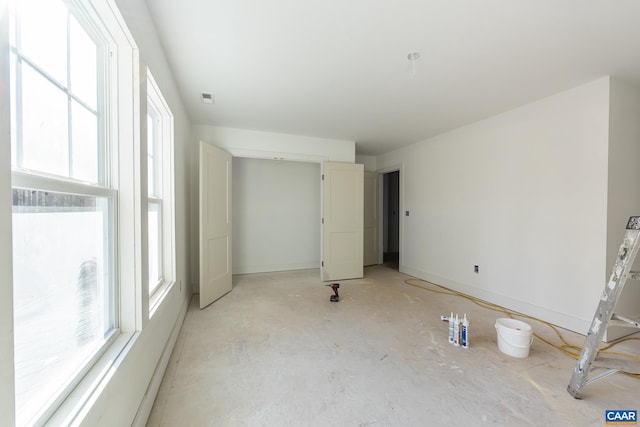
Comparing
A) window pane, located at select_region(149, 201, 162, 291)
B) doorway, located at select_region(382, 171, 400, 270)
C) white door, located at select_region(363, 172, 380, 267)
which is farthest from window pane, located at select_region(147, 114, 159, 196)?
doorway, located at select_region(382, 171, 400, 270)

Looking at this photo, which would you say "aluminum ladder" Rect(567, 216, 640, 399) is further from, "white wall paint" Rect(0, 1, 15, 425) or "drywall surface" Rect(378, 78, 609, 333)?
"white wall paint" Rect(0, 1, 15, 425)

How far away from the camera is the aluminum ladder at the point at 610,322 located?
161 cm

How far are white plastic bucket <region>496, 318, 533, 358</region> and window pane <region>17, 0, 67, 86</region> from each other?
10.4 feet

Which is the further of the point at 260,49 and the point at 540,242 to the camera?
the point at 540,242

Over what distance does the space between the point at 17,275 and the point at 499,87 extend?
353 centimetres

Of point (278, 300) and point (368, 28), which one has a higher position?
point (368, 28)

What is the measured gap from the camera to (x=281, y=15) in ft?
5.46

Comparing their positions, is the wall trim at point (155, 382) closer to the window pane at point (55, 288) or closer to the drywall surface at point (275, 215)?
the window pane at point (55, 288)

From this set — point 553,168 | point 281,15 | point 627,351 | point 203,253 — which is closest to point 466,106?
point 553,168

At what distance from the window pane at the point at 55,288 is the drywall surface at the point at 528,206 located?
12.6 feet

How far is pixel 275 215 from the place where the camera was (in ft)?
16.5

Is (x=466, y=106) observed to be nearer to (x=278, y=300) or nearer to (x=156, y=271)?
(x=278, y=300)

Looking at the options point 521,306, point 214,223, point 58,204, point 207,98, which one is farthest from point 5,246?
point 521,306

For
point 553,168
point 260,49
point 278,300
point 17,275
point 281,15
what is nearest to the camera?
point 17,275
